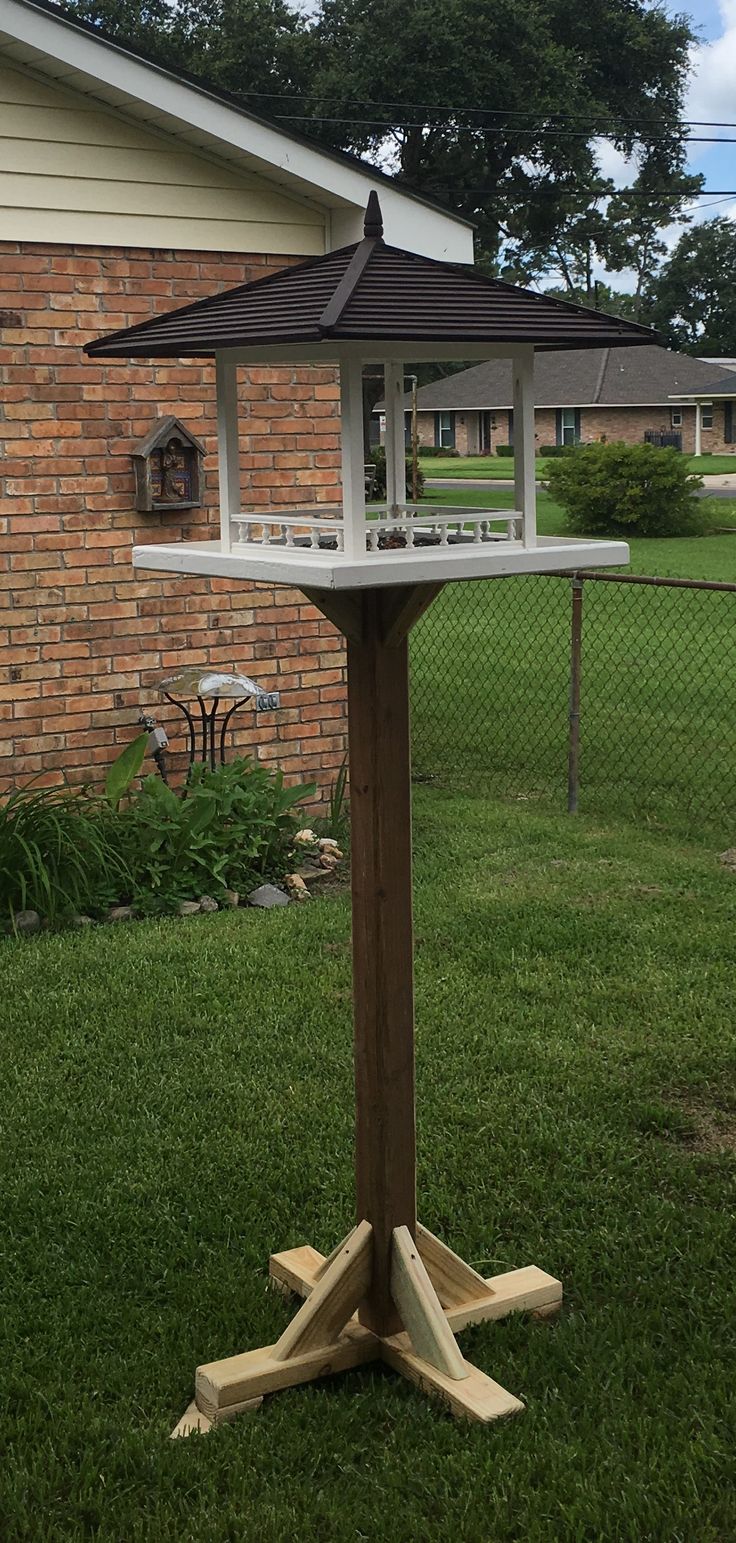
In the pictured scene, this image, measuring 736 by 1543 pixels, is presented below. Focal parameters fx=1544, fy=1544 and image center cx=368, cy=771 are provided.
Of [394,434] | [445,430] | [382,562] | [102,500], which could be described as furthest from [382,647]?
[445,430]

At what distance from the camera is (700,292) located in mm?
63938

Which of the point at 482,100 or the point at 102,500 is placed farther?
the point at 482,100

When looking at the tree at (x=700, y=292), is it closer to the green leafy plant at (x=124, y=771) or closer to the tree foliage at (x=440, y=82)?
the tree foliage at (x=440, y=82)

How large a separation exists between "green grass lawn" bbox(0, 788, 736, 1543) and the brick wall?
1.35 m

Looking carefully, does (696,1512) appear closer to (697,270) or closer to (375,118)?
(375,118)

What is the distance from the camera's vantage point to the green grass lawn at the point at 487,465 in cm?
4156

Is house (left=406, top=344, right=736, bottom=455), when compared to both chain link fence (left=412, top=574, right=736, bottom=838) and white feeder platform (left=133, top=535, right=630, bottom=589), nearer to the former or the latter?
chain link fence (left=412, top=574, right=736, bottom=838)

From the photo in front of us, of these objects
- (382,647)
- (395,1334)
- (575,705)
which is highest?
(382,647)

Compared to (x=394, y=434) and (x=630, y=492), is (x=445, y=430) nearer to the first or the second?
(x=630, y=492)

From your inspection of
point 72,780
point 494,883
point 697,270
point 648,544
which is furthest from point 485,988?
point 697,270

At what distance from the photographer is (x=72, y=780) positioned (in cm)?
708

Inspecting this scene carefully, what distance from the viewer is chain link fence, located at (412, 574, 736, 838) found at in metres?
8.34

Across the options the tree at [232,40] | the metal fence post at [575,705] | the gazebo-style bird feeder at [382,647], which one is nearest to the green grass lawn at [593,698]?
the metal fence post at [575,705]

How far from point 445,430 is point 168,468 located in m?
49.7
